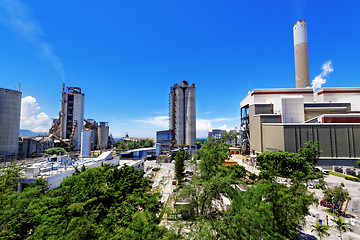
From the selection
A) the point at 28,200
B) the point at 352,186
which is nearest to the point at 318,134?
the point at 352,186

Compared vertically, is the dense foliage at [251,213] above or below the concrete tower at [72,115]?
below

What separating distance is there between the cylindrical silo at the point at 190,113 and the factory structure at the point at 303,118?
78.1ft

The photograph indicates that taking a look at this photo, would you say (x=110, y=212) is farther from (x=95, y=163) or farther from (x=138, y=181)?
(x=95, y=163)

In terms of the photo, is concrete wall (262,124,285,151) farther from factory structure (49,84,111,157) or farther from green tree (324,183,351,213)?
factory structure (49,84,111,157)

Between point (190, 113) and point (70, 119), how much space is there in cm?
6153

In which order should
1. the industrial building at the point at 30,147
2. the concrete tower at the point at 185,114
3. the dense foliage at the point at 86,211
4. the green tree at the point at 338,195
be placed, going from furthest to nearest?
the concrete tower at the point at 185,114 < the industrial building at the point at 30,147 < the green tree at the point at 338,195 < the dense foliage at the point at 86,211

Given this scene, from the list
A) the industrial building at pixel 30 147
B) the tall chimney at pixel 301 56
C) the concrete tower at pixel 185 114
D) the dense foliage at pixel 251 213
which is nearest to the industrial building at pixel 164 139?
the concrete tower at pixel 185 114

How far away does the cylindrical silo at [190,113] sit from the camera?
73500 millimetres

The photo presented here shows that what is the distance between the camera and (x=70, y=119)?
79000mm

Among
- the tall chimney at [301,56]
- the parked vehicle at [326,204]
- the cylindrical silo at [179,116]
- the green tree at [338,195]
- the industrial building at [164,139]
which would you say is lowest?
the parked vehicle at [326,204]

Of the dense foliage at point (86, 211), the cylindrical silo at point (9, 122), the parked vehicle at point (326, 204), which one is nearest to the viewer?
the dense foliage at point (86, 211)

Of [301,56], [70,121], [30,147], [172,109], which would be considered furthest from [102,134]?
[301,56]

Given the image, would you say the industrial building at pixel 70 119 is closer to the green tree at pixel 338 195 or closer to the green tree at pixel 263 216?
the green tree at pixel 263 216

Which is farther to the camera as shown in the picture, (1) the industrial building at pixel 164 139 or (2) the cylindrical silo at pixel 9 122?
(1) the industrial building at pixel 164 139
